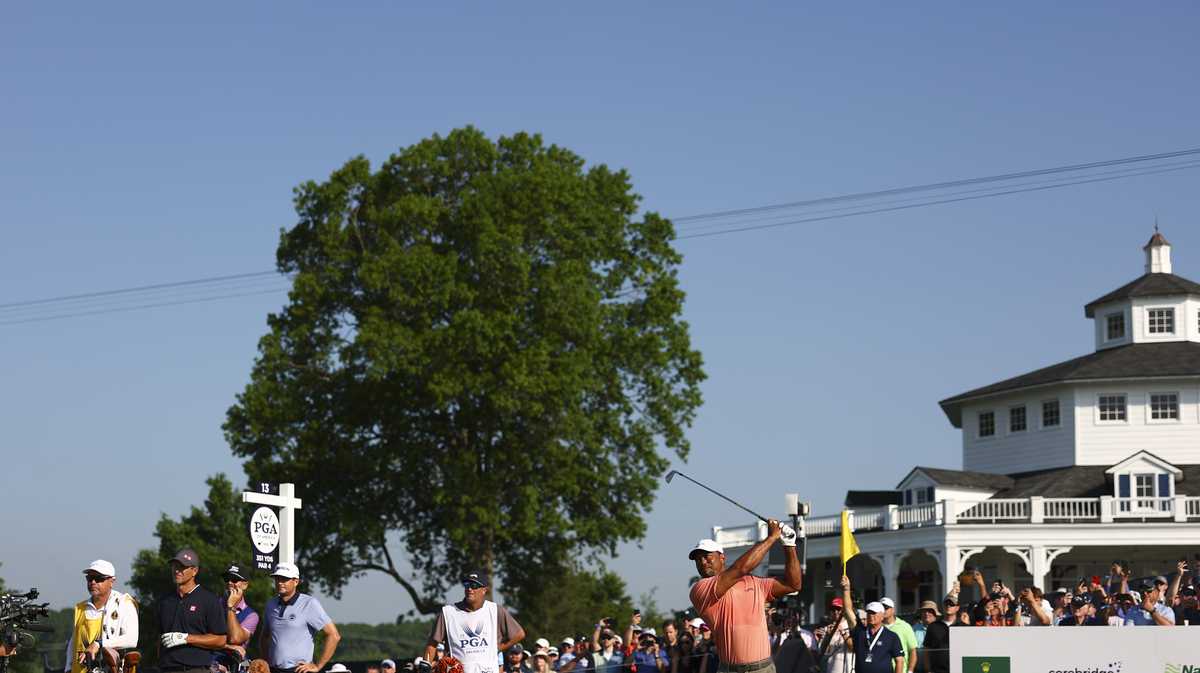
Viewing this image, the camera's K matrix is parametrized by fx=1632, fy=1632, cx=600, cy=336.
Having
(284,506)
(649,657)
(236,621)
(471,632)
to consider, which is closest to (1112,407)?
(649,657)

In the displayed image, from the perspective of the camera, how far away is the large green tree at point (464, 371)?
45375 millimetres

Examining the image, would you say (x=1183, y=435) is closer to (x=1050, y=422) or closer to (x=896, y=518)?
(x=1050, y=422)

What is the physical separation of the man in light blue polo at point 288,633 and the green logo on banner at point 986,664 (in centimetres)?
792

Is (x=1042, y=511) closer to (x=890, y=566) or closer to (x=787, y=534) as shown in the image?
(x=890, y=566)

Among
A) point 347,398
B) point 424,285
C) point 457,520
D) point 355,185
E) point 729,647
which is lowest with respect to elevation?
point 729,647

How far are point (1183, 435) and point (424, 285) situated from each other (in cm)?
2798

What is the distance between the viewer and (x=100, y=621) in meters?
Answer: 12.0

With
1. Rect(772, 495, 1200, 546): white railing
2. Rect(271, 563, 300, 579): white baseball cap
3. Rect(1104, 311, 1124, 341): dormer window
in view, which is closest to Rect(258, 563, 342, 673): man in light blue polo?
Rect(271, 563, 300, 579): white baseball cap

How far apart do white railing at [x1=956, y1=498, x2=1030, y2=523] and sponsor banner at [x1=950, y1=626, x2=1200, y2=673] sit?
1415 inches

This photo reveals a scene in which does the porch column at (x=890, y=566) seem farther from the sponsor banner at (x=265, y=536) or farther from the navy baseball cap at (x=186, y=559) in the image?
the navy baseball cap at (x=186, y=559)

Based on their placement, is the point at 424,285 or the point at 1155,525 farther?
the point at 1155,525

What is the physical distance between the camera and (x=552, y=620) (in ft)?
158

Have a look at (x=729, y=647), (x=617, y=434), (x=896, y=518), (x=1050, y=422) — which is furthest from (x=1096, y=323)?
(x=729, y=647)

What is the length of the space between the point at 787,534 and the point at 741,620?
42.8 inches
